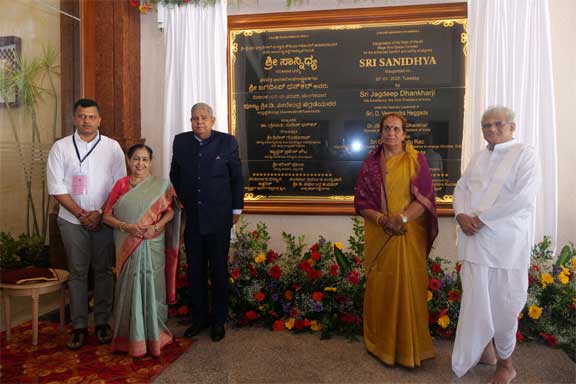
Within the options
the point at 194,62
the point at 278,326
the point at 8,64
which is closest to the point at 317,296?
the point at 278,326

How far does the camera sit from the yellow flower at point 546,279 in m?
3.11

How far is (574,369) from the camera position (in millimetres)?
2676

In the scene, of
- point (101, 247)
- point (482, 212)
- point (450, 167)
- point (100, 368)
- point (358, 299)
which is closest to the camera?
point (482, 212)

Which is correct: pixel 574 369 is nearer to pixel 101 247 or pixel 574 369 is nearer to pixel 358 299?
pixel 358 299

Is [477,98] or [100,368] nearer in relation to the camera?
[100,368]

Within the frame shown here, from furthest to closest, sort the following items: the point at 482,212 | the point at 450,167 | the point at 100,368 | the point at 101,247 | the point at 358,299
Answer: the point at 450,167 → the point at 358,299 → the point at 101,247 → the point at 100,368 → the point at 482,212

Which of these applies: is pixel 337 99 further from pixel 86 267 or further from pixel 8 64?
pixel 8 64

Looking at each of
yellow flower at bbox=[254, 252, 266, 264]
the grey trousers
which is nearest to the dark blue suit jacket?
yellow flower at bbox=[254, 252, 266, 264]

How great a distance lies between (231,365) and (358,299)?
1090 millimetres

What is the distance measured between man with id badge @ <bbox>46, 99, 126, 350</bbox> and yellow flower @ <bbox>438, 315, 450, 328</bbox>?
7.69ft

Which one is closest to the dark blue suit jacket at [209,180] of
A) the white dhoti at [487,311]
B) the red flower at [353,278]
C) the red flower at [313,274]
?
the red flower at [313,274]

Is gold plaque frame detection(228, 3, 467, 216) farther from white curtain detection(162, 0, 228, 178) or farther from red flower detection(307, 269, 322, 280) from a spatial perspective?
red flower detection(307, 269, 322, 280)

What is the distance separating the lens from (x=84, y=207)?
3.01 metres

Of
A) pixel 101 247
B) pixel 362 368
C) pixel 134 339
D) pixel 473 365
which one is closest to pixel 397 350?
pixel 362 368
